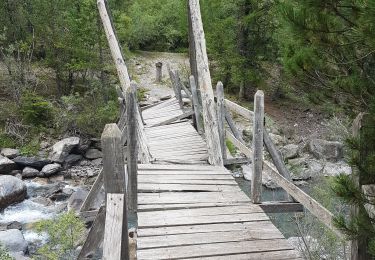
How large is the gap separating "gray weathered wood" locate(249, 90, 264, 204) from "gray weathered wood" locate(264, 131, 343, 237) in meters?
0.18

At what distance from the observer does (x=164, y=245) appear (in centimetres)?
360

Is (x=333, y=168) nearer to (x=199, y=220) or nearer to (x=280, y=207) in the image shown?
(x=280, y=207)

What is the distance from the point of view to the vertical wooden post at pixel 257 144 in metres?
4.43

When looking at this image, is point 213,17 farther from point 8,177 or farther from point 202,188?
point 202,188

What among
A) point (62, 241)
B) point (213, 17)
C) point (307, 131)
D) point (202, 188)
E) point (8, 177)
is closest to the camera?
point (202, 188)

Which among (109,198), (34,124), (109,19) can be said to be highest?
(109,19)

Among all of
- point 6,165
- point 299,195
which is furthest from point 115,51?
point 299,195

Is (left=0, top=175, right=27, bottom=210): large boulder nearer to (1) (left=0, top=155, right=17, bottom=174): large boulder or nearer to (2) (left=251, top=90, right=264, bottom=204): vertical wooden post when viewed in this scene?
(1) (left=0, top=155, right=17, bottom=174): large boulder

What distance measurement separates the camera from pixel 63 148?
12.9 metres

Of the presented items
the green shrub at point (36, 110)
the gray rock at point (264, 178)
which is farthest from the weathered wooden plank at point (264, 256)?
the green shrub at point (36, 110)

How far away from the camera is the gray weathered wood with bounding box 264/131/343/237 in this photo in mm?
3158

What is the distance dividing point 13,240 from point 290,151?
29.4 ft

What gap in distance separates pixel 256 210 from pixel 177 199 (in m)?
0.93

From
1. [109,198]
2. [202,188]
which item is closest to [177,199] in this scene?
[202,188]
